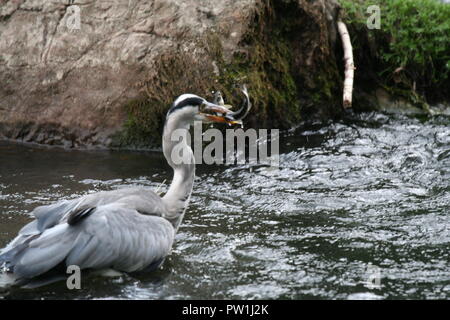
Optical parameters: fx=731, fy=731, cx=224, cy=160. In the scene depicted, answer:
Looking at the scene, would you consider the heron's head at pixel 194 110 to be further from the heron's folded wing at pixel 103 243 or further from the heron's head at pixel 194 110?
the heron's folded wing at pixel 103 243

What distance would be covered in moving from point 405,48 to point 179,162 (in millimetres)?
4956

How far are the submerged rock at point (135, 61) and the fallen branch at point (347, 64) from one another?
37 cm

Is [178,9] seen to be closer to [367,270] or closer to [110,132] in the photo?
[110,132]

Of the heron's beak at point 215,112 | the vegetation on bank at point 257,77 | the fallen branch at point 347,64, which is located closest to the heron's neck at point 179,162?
the heron's beak at point 215,112

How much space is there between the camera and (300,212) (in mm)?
6492

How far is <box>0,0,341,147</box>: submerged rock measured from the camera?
27.6 feet

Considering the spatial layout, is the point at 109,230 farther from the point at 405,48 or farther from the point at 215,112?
the point at 405,48

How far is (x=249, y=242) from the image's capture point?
227 inches

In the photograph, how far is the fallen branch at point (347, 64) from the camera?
8.86 metres

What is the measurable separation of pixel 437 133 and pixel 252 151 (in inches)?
85.7
